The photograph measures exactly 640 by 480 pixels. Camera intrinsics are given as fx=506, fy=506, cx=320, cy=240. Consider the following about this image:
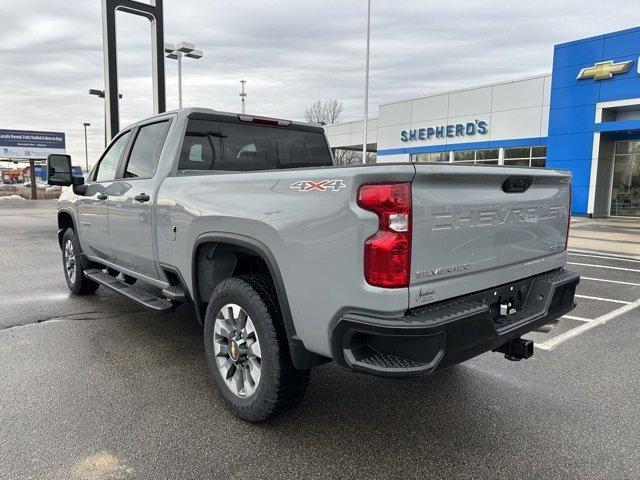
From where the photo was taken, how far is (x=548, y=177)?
10.3ft

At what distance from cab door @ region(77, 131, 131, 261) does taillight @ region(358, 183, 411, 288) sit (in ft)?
11.1

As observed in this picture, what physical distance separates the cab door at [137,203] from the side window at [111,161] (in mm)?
270

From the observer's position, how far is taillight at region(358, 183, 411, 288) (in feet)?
7.52

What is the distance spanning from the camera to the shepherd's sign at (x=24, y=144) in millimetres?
36375

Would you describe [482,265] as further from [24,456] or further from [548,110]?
[548,110]

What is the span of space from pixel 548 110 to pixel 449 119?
5.28m

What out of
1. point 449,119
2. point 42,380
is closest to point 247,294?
point 42,380

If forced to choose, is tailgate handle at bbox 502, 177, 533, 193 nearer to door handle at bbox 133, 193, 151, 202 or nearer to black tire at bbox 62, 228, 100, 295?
door handle at bbox 133, 193, 151, 202

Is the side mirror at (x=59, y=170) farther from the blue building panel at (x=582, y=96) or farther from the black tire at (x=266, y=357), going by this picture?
the blue building panel at (x=582, y=96)

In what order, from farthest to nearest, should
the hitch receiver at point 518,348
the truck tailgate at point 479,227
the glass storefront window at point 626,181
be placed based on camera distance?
the glass storefront window at point 626,181 < the hitch receiver at point 518,348 < the truck tailgate at point 479,227

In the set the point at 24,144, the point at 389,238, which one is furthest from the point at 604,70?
the point at 24,144

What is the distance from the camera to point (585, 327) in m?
5.16

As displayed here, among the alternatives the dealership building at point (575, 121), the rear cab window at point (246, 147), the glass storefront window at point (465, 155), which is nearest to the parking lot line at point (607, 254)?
the dealership building at point (575, 121)

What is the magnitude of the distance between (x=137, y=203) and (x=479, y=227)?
282 centimetres
